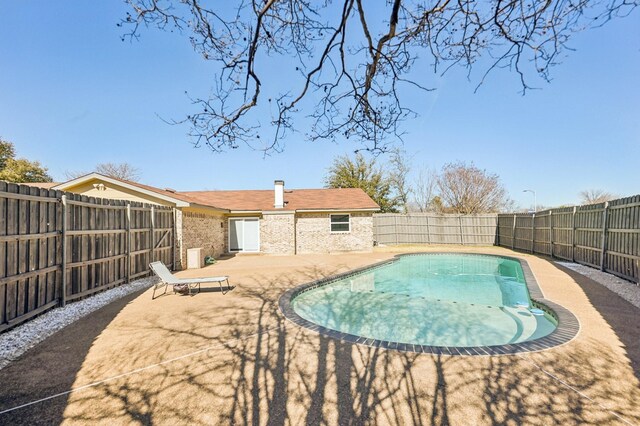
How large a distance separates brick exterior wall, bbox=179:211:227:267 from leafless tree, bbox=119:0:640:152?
10.0 metres

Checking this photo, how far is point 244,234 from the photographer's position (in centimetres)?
1841

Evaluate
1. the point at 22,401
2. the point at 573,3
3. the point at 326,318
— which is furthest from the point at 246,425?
the point at 573,3

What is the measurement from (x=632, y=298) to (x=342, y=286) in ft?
22.9

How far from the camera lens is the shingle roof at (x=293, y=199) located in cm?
1830

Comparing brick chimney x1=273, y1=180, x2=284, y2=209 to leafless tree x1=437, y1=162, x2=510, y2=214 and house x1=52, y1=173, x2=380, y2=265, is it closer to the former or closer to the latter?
house x1=52, y1=173, x2=380, y2=265

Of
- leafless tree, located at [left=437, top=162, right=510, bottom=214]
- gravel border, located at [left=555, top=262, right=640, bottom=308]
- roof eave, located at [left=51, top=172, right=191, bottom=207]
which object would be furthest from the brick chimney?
leafless tree, located at [left=437, top=162, right=510, bottom=214]

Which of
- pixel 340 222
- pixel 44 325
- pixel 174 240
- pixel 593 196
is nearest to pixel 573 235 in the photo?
pixel 340 222

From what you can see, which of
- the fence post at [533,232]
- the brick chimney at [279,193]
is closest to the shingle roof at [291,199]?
the brick chimney at [279,193]

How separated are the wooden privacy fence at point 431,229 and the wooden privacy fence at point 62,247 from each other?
16504mm

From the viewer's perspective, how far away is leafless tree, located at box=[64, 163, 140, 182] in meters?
41.0

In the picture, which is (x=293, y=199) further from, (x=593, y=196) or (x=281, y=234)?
(x=593, y=196)

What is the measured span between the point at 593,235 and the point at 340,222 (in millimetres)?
11473

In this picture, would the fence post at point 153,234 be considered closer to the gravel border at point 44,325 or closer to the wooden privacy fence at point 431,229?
the gravel border at point 44,325

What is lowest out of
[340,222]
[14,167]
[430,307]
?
[430,307]
